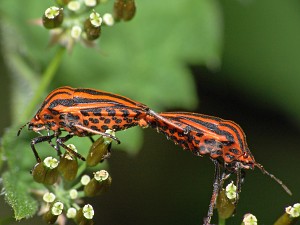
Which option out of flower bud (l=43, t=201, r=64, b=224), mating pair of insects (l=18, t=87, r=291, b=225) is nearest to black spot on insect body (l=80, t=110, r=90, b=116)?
mating pair of insects (l=18, t=87, r=291, b=225)

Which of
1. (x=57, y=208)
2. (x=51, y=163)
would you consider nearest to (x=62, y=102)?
(x=51, y=163)

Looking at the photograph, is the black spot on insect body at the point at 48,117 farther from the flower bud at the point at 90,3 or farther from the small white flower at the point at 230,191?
the small white flower at the point at 230,191

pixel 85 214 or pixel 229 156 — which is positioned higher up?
pixel 229 156

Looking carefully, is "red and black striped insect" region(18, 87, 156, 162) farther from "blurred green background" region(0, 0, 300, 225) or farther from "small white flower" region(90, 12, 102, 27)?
"blurred green background" region(0, 0, 300, 225)

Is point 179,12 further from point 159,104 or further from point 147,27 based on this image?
point 159,104

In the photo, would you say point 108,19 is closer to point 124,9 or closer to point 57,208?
point 124,9

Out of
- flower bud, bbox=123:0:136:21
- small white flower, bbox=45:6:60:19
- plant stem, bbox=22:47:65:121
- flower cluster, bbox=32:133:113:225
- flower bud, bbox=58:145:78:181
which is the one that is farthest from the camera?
plant stem, bbox=22:47:65:121
